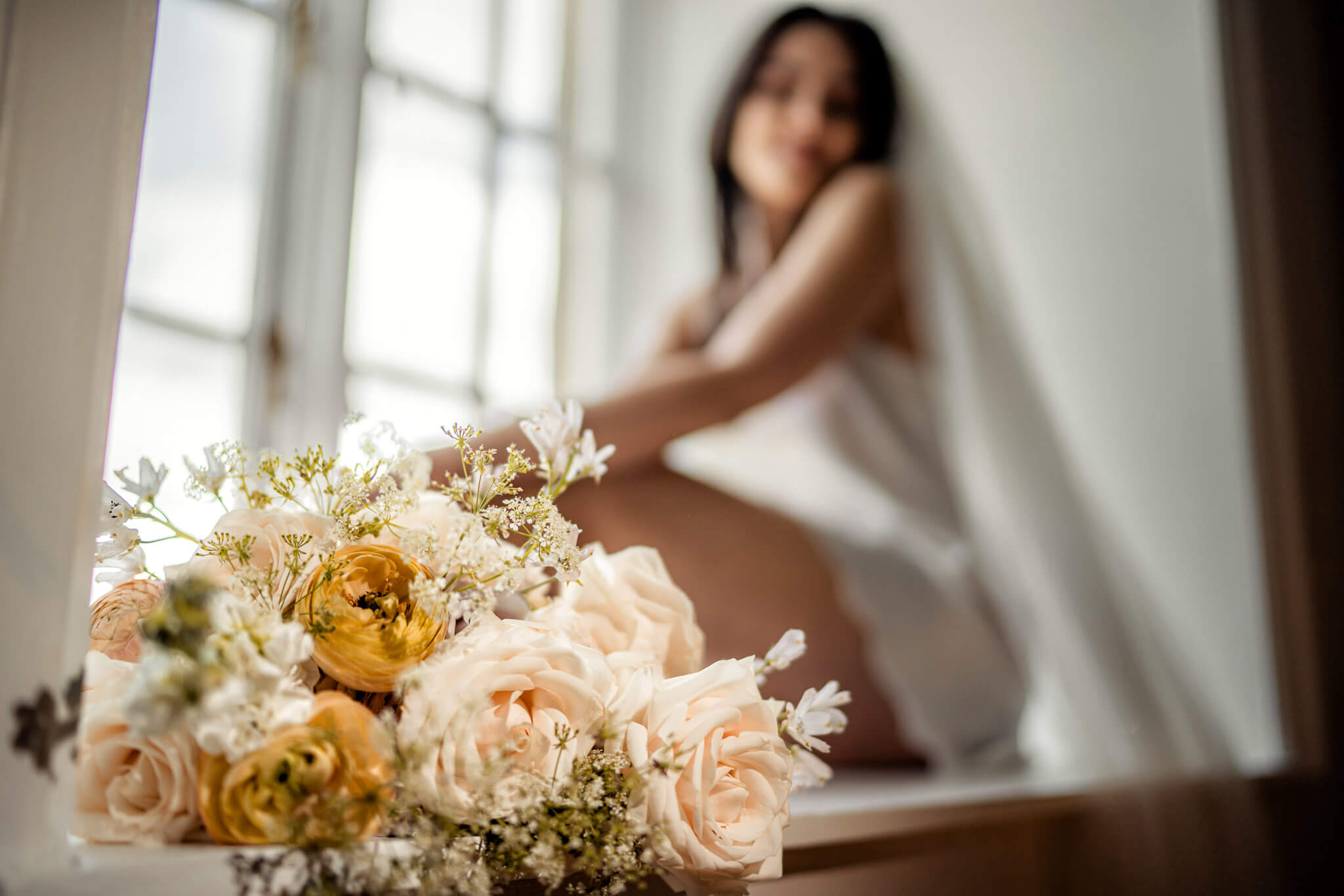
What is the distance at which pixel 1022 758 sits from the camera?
123cm

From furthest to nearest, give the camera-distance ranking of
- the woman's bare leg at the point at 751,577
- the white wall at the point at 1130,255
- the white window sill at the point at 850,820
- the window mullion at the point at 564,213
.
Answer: the window mullion at the point at 564,213 < the white wall at the point at 1130,255 < the woman's bare leg at the point at 751,577 < the white window sill at the point at 850,820

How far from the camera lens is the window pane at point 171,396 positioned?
1.20m

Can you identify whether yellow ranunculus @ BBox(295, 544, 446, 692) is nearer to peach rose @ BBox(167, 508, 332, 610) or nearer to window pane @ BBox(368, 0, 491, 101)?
peach rose @ BBox(167, 508, 332, 610)

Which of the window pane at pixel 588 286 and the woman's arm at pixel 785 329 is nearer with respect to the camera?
the woman's arm at pixel 785 329

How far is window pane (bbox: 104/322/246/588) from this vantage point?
1200 millimetres

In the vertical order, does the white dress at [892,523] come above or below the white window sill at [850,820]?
above

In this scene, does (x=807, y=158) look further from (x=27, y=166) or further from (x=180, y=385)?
(x=27, y=166)

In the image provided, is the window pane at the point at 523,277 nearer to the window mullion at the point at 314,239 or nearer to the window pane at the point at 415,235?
the window pane at the point at 415,235

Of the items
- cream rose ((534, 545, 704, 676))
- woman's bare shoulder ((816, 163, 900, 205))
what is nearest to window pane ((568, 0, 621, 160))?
woman's bare shoulder ((816, 163, 900, 205))

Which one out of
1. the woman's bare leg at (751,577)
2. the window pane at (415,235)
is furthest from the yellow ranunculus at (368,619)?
the window pane at (415,235)

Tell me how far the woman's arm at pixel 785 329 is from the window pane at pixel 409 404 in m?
0.45

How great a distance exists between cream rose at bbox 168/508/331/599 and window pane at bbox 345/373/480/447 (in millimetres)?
1055

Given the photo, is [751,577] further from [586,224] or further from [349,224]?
[586,224]

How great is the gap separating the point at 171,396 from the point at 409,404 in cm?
41
